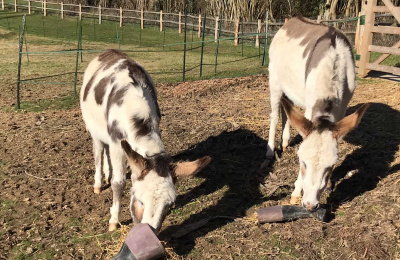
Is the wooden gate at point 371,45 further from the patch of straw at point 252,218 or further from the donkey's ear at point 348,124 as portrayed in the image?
the patch of straw at point 252,218

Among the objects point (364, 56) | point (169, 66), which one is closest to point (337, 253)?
point (364, 56)

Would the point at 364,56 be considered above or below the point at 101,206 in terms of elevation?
above

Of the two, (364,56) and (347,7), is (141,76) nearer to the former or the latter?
(364,56)

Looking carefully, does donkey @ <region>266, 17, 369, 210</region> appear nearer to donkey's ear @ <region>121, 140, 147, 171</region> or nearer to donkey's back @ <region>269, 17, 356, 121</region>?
donkey's back @ <region>269, 17, 356, 121</region>

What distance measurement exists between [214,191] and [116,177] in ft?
5.58

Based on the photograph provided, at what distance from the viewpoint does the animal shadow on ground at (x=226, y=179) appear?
4.91 m

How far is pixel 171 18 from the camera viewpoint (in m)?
35.8

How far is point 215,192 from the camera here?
19.2 ft

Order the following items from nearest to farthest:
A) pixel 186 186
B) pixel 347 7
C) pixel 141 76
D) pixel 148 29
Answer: pixel 141 76
pixel 186 186
pixel 347 7
pixel 148 29

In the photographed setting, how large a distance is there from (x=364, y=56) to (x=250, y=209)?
879cm

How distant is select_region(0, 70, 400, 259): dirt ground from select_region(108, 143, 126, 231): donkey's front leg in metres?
0.16

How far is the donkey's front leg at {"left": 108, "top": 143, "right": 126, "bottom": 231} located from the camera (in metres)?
4.62

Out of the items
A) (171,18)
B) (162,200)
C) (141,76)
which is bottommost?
(162,200)

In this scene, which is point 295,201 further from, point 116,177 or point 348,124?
point 116,177
